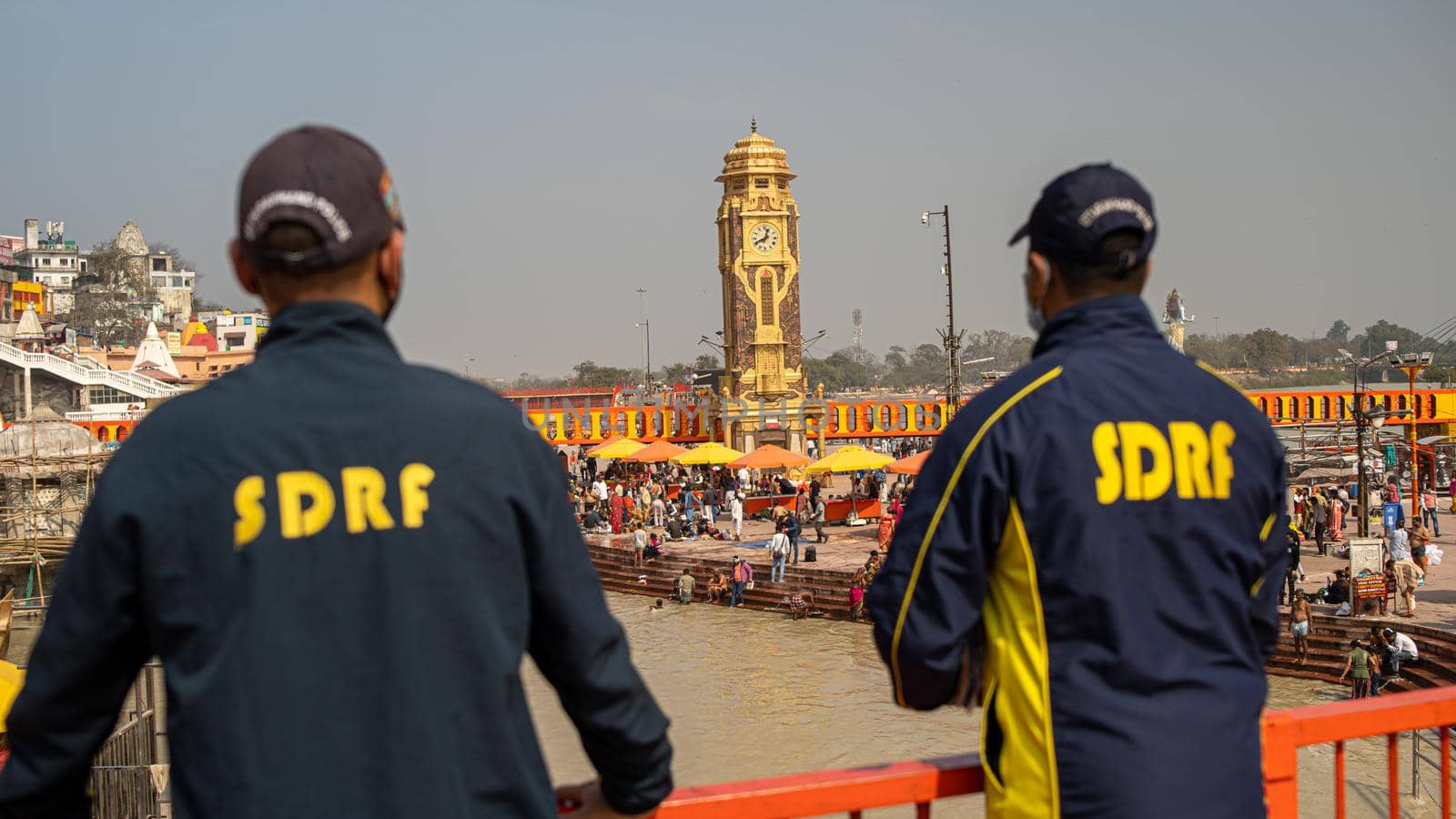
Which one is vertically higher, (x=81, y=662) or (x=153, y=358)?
(x=153, y=358)

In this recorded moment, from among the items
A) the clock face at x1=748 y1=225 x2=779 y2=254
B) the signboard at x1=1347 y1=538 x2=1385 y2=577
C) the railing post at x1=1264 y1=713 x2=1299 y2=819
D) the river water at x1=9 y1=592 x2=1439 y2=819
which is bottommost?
the river water at x1=9 y1=592 x2=1439 y2=819

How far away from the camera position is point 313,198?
1.58 meters

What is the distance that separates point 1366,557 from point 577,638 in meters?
18.3

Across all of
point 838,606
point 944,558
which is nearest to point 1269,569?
point 944,558

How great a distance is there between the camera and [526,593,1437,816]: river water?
13578mm

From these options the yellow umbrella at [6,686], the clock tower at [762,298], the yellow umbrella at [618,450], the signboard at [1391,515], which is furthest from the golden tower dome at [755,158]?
the yellow umbrella at [6,686]

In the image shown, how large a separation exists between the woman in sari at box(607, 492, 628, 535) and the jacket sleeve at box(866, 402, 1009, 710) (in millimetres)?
29453

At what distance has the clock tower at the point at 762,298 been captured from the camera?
4047 centimetres

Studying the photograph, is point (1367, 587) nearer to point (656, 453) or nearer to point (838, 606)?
→ point (838, 606)

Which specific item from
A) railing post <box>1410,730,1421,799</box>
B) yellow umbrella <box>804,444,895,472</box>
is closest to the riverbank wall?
yellow umbrella <box>804,444,895,472</box>

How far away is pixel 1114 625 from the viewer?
6.31ft

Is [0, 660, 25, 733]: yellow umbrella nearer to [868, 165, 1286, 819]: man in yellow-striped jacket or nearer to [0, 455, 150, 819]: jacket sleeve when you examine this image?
[0, 455, 150, 819]: jacket sleeve

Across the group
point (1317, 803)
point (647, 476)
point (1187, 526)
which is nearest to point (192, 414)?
point (1187, 526)

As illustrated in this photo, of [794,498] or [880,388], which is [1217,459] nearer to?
[794,498]
